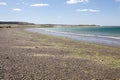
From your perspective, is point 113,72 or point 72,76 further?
point 113,72

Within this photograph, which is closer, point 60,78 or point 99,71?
point 60,78

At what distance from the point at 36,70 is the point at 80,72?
2582 millimetres

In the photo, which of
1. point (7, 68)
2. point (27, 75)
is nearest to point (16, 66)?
point (7, 68)

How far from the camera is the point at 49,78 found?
36.3 feet

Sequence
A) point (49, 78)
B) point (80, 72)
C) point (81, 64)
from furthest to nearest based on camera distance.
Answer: point (81, 64), point (80, 72), point (49, 78)

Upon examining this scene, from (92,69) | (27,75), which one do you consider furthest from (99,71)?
(27,75)

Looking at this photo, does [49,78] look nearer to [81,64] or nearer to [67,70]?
[67,70]

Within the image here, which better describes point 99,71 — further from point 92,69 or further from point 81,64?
point 81,64

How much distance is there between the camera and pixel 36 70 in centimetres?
1270

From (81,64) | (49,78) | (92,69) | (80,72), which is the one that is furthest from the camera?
(81,64)

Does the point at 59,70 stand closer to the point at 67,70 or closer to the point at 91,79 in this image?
the point at 67,70

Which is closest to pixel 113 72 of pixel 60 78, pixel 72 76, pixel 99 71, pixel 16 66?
pixel 99 71

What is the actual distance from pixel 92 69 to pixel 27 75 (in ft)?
14.1

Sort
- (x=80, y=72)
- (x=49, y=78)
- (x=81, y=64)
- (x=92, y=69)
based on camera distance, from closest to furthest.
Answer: (x=49, y=78)
(x=80, y=72)
(x=92, y=69)
(x=81, y=64)
